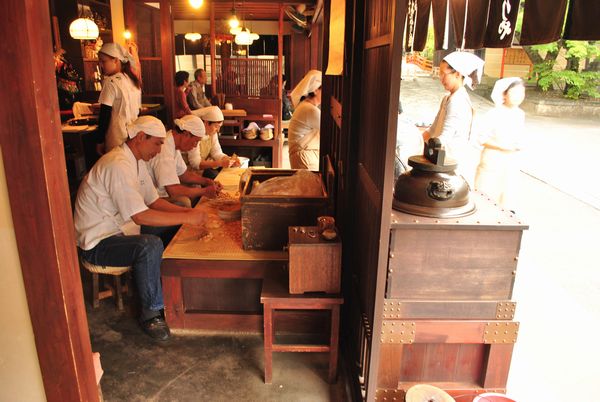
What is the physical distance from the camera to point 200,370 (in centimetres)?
342

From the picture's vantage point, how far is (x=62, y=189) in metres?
1.60

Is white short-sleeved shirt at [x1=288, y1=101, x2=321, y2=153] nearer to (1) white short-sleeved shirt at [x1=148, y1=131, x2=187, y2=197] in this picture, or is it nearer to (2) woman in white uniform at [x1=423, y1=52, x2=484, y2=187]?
(2) woman in white uniform at [x1=423, y1=52, x2=484, y2=187]

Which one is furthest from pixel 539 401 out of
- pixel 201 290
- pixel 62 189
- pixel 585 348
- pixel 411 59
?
pixel 411 59

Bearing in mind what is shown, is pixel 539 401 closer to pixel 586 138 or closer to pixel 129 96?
pixel 129 96

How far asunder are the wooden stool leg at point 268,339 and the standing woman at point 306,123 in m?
3.03

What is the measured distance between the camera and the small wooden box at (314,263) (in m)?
3.03

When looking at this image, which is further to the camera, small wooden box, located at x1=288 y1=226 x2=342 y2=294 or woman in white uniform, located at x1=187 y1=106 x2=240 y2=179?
woman in white uniform, located at x1=187 y1=106 x2=240 y2=179

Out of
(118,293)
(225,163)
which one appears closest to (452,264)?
(118,293)

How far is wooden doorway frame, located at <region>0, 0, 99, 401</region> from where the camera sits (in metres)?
1.41

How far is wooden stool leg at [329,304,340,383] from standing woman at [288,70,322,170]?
2976 millimetres

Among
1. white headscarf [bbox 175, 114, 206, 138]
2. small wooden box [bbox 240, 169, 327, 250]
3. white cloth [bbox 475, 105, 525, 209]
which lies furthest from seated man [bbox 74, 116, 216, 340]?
white cloth [bbox 475, 105, 525, 209]

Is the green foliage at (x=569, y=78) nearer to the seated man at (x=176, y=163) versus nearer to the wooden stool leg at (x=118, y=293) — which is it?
the seated man at (x=176, y=163)

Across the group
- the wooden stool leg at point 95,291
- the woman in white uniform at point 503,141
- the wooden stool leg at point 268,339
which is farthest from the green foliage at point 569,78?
the wooden stool leg at point 95,291

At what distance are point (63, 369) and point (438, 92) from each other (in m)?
27.1
